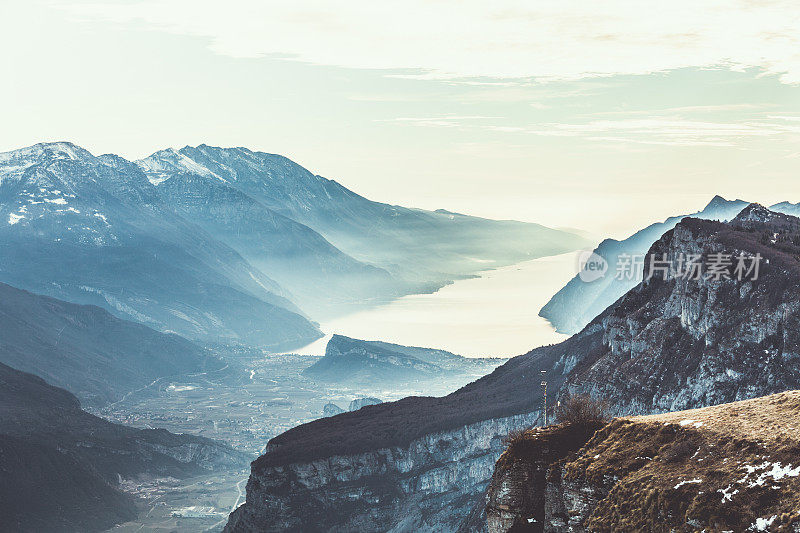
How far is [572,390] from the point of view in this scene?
128m

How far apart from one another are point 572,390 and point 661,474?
273 feet

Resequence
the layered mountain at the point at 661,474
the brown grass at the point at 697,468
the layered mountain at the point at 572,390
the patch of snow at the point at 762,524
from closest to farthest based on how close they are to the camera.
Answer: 1. the patch of snow at the point at 762,524
2. the brown grass at the point at 697,468
3. the layered mountain at the point at 661,474
4. the layered mountain at the point at 572,390

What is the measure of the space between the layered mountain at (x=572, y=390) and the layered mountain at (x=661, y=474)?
5947 centimetres

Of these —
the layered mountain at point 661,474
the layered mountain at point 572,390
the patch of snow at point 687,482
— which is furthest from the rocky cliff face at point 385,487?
the patch of snow at point 687,482

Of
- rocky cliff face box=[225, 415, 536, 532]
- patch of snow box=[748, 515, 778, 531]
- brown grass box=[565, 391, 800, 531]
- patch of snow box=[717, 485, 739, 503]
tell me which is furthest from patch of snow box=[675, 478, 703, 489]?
rocky cliff face box=[225, 415, 536, 532]

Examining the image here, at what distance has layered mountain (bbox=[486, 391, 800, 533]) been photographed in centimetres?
4209

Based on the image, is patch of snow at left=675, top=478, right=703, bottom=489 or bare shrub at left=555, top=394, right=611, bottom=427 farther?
bare shrub at left=555, top=394, right=611, bottom=427

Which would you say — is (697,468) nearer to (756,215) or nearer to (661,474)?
(661,474)

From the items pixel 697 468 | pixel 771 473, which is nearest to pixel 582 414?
pixel 697 468

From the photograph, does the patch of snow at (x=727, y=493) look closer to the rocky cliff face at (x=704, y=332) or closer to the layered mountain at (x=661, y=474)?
the layered mountain at (x=661, y=474)

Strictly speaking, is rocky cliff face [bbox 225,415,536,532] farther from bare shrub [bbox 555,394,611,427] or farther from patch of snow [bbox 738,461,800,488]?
patch of snow [bbox 738,461,800,488]

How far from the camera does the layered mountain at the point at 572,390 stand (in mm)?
110312

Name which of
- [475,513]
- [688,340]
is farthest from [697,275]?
[475,513]

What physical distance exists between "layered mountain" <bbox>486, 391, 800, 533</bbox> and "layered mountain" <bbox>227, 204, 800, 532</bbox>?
5947 centimetres
